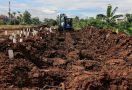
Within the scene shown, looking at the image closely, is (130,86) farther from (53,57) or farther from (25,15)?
(25,15)

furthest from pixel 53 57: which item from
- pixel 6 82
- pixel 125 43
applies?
pixel 125 43

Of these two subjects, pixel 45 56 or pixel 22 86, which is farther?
pixel 45 56

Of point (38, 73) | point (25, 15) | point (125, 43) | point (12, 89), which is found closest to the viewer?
point (12, 89)

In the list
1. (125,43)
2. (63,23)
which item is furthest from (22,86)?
(63,23)

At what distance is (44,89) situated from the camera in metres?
10.7

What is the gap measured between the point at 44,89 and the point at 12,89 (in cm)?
90

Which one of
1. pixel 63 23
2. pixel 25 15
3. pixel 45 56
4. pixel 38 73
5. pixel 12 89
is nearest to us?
pixel 12 89

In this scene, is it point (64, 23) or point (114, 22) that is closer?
point (64, 23)

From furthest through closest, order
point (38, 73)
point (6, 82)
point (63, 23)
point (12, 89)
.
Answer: point (63, 23) → point (38, 73) → point (6, 82) → point (12, 89)

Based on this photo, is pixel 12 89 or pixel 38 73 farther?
pixel 38 73

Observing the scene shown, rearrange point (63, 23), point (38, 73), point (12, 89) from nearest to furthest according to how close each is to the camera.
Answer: point (12, 89), point (38, 73), point (63, 23)

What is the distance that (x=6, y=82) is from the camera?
36.4ft

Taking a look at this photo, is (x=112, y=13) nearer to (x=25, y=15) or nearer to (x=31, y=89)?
(x=31, y=89)

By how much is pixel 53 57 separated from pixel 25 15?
246 feet
